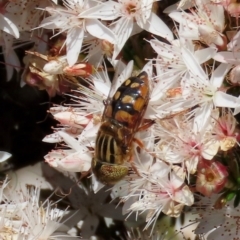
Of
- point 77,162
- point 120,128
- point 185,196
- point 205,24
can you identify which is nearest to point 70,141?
point 77,162

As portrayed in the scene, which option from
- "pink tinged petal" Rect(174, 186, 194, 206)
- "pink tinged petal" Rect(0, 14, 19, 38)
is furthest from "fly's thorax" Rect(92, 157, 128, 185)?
"pink tinged petal" Rect(0, 14, 19, 38)

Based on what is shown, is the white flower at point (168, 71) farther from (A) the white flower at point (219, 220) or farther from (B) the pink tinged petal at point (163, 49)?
(A) the white flower at point (219, 220)

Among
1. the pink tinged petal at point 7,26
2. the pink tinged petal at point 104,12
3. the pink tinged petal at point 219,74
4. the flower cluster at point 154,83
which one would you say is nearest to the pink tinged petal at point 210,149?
the flower cluster at point 154,83

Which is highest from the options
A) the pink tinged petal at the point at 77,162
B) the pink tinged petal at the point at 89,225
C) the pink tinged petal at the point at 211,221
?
A: the pink tinged petal at the point at 77,162

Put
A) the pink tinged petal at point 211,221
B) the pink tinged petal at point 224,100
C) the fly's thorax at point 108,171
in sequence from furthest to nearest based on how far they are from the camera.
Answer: the pink tinged petal at point 211,221, the fly's thorax at point 108,171, the pink tinged petal at point 224,100

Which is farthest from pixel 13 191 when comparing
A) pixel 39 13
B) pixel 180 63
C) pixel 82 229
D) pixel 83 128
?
pixel 180 63
